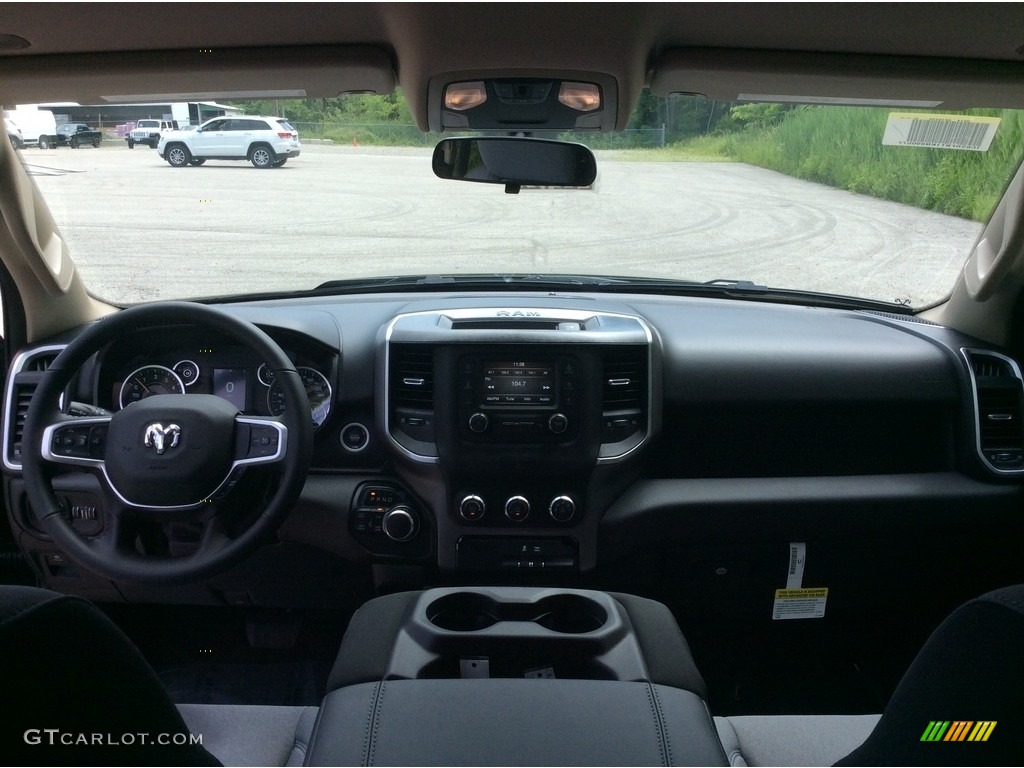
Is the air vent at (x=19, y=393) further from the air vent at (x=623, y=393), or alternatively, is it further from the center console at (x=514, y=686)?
the air vent at (x=623, y=393)

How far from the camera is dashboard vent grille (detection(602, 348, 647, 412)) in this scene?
3.01 meters

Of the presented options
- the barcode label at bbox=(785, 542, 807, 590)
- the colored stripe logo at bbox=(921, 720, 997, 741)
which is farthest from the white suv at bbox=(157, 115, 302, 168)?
the colored stripe logo at bbox=(921, 720, 997, 741)

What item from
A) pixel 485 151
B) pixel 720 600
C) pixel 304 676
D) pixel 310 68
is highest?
pixel 310 68

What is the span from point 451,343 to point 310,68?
1.01 m

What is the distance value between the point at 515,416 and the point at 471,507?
1.25 ft

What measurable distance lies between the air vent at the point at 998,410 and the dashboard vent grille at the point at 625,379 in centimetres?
133

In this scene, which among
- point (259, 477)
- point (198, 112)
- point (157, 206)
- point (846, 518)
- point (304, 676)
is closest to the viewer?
point (259, 477)

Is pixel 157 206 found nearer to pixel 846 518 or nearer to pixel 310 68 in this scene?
pixel 310 68

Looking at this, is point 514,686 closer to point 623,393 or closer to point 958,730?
point 958,730

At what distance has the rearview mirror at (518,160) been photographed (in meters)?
2.70

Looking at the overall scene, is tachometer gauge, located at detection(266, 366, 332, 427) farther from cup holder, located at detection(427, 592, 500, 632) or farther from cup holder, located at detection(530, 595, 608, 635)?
cup holder, located at detection(530, 595, 608, 635)

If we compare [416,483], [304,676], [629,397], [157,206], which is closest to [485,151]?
[629,397]

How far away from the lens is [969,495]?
127 inches

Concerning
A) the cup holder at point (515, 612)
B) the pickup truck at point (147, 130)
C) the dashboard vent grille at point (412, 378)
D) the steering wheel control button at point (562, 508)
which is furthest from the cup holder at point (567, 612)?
the pickup truck at point (147, 130)
